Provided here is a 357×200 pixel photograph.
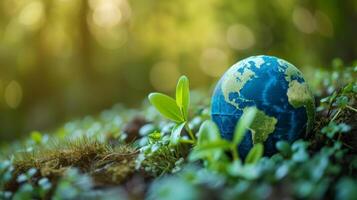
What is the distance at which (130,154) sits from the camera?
297 centimetres

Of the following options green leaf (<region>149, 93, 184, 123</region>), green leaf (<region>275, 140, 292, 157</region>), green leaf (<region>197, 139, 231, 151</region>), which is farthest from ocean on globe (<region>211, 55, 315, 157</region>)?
green leaf (<region>197, 139, 231, 151</region>)

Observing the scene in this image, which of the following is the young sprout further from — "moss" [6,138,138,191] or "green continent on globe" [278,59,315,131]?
"green continent on globe" [278,59,315,131]

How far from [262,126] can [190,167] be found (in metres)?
0.51

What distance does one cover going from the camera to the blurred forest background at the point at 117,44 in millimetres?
9477

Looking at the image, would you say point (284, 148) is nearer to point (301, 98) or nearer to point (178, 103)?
point (301, 98)

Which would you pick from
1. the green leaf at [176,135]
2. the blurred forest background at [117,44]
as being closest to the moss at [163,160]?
the green leaf at [176,135]

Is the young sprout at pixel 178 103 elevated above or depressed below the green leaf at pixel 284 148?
above

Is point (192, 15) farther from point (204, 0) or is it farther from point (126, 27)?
point (126, 27)

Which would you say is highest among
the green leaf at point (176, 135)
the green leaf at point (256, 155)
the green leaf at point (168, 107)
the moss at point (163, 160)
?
the green leaf at point (168, 107)

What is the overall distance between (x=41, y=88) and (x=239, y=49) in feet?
17.8

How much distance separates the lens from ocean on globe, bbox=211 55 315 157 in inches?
107

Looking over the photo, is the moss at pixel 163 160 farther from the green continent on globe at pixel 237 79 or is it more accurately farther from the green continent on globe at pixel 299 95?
the green continent on globe at pixel 299 95

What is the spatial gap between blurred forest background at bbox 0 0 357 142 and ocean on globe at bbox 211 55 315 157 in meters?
6.24

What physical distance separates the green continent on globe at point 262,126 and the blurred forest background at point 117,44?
6.42 meters
